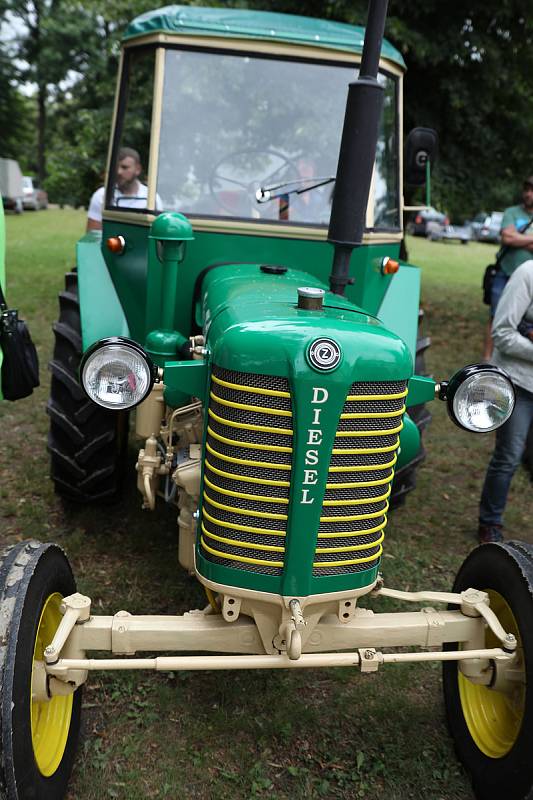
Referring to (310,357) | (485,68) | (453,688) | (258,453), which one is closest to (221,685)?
(453,688)

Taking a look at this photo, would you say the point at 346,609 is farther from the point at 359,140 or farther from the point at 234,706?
the point at 359,140

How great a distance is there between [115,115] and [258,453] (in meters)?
2.44

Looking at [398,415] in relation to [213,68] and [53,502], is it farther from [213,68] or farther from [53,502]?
[53,502]

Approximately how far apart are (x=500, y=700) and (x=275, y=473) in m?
1.28

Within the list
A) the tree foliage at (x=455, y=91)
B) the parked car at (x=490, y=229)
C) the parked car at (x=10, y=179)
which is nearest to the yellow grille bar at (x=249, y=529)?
the parked car at (x=10, y=179)

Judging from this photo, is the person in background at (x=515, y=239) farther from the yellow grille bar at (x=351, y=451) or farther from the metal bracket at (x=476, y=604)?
the yellow grille bar at (x=351, y=451)

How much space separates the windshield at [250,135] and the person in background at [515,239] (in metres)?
3.07

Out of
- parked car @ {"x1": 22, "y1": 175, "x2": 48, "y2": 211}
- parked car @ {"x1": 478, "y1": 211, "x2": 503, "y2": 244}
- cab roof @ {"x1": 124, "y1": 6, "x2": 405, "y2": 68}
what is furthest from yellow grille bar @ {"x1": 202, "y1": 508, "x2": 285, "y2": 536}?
parked car @ {"x1": 478, "y1": 211, "x2": 503, "y2": 244}

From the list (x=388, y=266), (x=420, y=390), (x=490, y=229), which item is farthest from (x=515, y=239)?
(x=490, y=229)

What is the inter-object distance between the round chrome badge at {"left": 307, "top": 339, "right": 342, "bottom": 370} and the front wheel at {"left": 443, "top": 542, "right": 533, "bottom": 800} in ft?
3.35

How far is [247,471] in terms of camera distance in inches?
89.0

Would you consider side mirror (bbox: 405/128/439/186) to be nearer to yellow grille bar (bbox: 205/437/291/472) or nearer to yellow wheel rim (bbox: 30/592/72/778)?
yellow grille bar (bbox: 205/437/291/472)

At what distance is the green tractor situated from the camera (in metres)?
2.21

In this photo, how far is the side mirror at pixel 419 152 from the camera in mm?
3582
